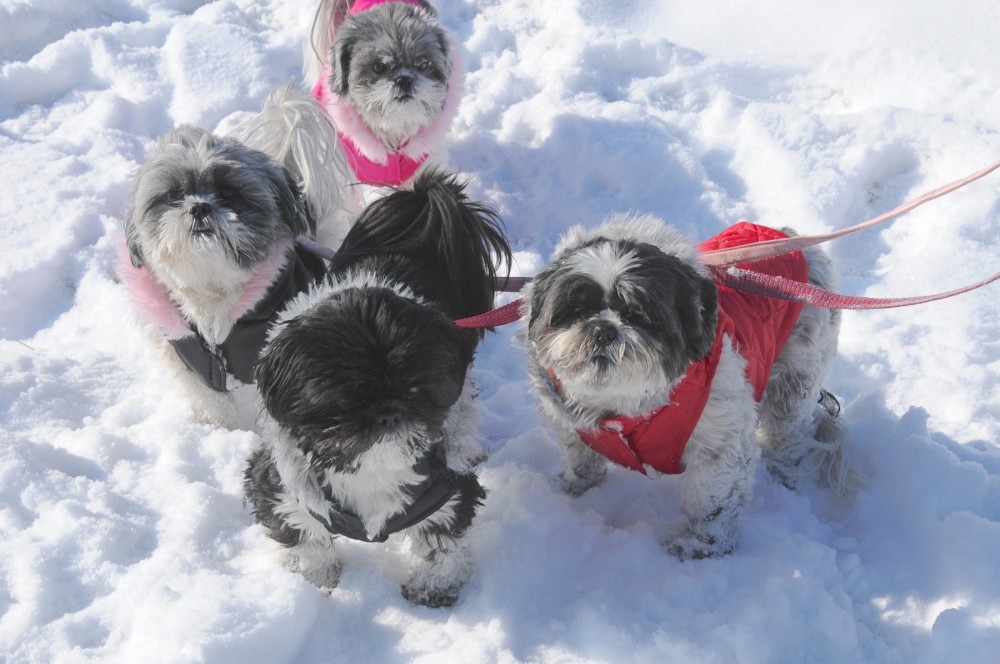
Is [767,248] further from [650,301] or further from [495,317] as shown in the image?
[495,317]

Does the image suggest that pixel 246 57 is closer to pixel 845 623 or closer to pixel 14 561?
pixel 14 561

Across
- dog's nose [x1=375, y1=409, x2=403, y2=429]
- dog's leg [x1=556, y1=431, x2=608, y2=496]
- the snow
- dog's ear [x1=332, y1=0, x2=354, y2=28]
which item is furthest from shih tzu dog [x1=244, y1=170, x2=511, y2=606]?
dog's ear [x1=332, y1=0, x2=354, y2=28]

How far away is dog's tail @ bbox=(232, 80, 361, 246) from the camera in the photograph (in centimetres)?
397

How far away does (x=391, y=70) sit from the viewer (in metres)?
5.11

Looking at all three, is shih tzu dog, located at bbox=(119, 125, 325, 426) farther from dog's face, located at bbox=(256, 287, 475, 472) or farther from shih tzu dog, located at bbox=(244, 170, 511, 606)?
dog's face, located at bbox=(256, 287, 475, 472)

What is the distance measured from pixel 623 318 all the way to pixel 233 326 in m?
1.86

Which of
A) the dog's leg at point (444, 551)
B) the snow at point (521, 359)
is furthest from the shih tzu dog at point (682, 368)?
the dog's leg at point (444, 551)

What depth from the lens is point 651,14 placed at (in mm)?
7160

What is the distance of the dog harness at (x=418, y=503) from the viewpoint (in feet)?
9.34

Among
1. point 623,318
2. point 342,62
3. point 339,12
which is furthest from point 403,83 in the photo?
point 623,318

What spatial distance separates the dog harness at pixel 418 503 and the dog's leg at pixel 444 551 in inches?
3.5

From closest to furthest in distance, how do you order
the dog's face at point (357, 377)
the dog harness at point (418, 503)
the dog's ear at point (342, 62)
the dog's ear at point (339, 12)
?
the dog's face at point (357, 377), the dog harness at point (418, 503), the dog's ear at point (342, 62), the dog's ear at point (339, 12)

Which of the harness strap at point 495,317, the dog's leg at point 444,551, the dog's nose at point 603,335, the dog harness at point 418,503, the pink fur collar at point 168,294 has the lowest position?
the dog's leg at point 444,551

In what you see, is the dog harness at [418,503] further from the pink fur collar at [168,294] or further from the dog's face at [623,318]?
the pink fur collar at [168,294]
